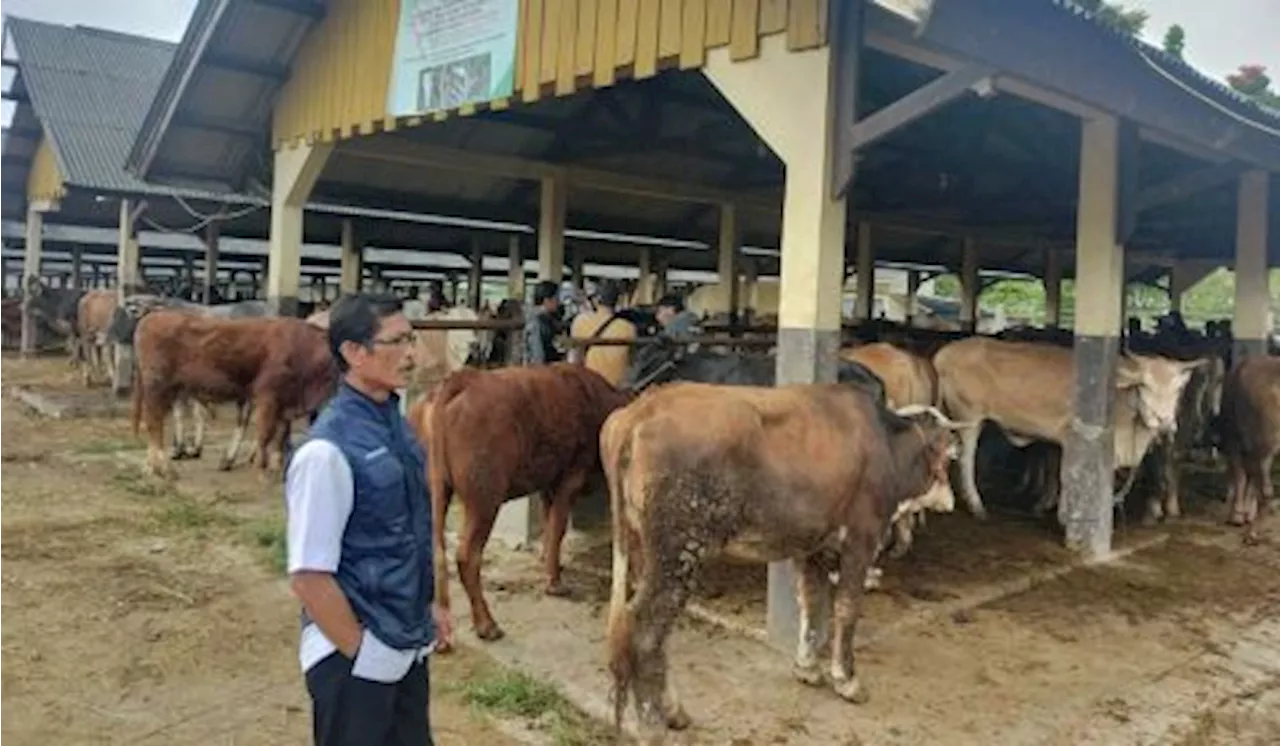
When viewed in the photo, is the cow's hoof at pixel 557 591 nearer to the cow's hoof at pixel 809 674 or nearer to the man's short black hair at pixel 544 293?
the cow's hoof at pixel 809 674

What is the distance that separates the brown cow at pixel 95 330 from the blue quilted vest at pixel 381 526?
14.9 meters

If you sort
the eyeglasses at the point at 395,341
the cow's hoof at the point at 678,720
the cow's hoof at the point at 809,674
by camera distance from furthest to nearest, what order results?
the cow's hoof at the point at 809,674 < the cow's hoof at the point at 678,720 < the eyeglasses at the point at 395,341

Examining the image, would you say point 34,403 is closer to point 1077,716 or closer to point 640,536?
point 640,536

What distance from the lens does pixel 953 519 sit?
28.7 ft

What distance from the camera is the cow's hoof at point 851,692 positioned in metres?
4.83

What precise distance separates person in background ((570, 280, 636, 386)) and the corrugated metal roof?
9.00 meters

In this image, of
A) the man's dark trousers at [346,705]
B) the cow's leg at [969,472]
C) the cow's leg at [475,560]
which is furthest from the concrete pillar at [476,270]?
the man's dark trousers at [346,705]

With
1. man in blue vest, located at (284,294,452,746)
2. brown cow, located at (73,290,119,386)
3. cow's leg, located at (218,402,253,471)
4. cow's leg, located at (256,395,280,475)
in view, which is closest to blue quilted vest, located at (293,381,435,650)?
man in blue vest, located at (284,294,452,746)

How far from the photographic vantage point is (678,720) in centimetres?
442

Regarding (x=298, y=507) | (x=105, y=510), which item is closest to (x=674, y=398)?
(x=298, y=507)

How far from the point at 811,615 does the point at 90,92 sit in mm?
17441

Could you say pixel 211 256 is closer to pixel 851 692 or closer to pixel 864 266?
pixel 864 266

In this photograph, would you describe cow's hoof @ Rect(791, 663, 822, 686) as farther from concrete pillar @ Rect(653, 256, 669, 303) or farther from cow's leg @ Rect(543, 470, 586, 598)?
concrete pillar @ Rect(653, 256, 669, 303)

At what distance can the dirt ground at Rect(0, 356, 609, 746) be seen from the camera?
4.41 meters
